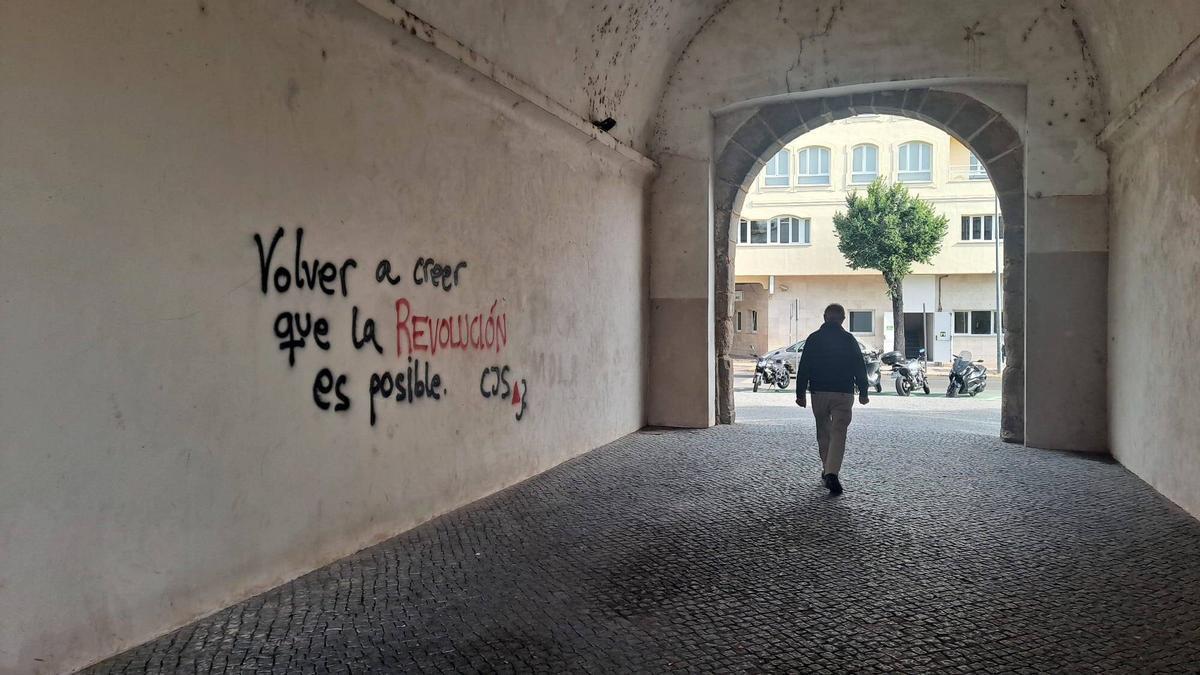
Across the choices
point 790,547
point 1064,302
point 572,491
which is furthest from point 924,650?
point 1064,302

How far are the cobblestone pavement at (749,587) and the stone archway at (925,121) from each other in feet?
7.17

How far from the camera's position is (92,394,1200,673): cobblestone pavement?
3670 millimetres

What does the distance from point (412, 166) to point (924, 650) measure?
4300mm

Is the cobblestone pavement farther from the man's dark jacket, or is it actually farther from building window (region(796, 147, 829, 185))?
building window (region(796, 147, 829, 185))

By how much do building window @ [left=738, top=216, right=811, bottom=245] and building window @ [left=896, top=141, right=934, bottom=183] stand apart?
4044 mm

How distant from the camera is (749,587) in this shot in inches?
181

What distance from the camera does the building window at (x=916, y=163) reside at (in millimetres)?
31500

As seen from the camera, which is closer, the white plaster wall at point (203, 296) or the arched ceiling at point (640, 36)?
the white plaster wall at point (203, 296)

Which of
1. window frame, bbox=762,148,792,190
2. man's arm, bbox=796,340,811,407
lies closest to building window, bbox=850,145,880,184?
window frame, bbox=762,148,792,190

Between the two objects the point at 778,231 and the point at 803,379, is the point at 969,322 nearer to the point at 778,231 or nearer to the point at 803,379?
the point at 778,231

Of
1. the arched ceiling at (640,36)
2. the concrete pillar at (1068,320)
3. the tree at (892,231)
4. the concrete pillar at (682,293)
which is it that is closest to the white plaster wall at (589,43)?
the arched ceiling at (640,36)

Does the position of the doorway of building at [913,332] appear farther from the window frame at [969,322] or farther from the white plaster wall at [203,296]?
the white plaster wall at [203,296]

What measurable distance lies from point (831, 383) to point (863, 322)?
28077mm

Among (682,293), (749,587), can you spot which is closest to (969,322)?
(682,293)
